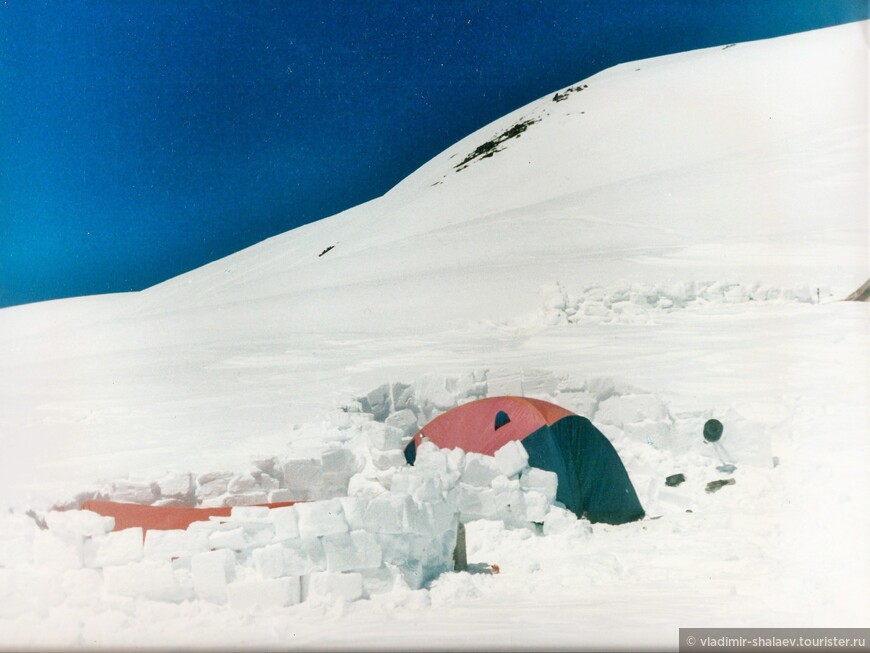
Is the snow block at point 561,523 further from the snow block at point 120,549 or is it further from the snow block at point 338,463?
the snow block at point 120,549

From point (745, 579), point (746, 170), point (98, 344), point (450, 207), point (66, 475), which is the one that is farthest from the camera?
point (450, 207)

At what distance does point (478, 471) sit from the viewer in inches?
238

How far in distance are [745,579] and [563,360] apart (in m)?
5.16

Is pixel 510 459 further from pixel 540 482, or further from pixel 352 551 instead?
pixel 352 551

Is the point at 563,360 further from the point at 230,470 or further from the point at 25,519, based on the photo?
the point at 25,519

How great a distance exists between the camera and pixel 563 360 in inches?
408

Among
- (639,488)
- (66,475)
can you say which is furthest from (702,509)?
(66,475)

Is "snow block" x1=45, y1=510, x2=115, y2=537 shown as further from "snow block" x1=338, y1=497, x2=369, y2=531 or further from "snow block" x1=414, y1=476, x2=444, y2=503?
"snow block" x1=414, y1=476, x2=444, y2=503

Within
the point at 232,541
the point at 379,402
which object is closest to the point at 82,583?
the point at 232,541

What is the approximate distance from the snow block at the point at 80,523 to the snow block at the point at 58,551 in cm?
4

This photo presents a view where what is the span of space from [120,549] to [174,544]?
30 centimetres

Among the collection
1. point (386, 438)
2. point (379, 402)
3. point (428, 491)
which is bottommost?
point (428, 491)

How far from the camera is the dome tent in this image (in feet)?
21.7

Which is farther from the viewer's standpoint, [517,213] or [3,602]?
[517,213]
